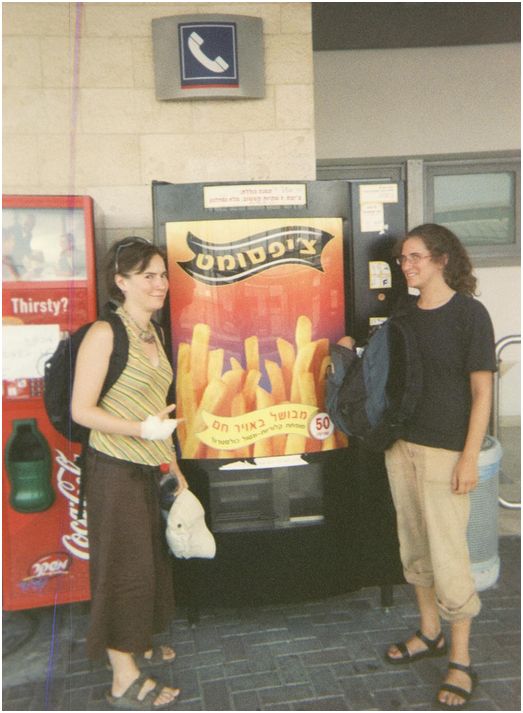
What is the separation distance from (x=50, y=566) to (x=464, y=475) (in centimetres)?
179

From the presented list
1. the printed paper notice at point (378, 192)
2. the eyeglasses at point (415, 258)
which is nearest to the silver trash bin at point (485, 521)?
the eyeglasses at point (415, 258)

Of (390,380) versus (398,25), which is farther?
(398,25)

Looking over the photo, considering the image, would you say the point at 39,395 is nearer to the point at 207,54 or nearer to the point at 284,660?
the point at 284,660

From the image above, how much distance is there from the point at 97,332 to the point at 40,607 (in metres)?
1.34

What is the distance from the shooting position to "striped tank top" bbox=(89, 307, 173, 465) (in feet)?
6.79

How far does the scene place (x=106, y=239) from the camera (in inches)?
121

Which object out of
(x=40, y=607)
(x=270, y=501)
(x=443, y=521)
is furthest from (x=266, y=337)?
(x=40, y=607)

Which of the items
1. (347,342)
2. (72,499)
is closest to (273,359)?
(347,342)

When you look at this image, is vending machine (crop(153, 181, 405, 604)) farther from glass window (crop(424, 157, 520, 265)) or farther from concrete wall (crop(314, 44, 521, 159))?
glass window (crop(424, 157, 520, 265))

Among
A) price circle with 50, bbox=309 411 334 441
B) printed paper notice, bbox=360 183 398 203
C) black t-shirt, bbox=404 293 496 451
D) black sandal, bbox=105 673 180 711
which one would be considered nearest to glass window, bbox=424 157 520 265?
printed paper notice, bbox=360 183 398 203

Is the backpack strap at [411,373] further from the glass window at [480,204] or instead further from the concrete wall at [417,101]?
the glass window at [480,204]

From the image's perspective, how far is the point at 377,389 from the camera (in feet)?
7.46

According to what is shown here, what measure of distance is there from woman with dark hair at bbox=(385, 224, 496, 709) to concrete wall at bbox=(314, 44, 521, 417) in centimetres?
327

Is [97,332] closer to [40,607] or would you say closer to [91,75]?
[40,607]
